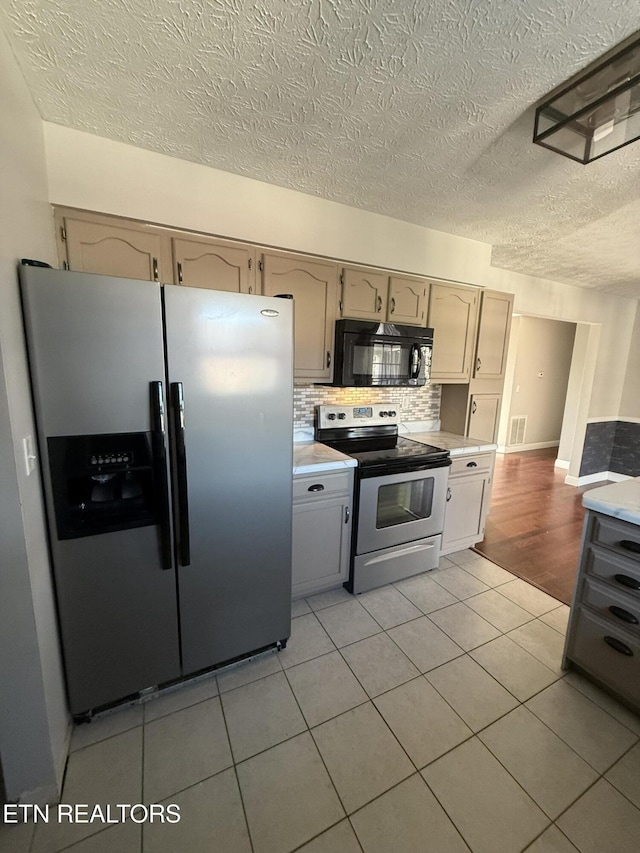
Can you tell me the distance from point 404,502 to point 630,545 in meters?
1.25

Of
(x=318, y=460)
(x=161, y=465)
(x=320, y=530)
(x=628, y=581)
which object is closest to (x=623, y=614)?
(x=628, y=581)

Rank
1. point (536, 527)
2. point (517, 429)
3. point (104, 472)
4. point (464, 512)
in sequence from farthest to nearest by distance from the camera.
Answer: point (517, 429) → point (536, 527) → point (464, 512) → point (104, 472)

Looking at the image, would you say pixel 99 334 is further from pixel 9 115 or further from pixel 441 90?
pixel 441 90

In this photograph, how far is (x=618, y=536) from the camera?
1.51m

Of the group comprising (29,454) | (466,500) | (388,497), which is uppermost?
(29,454)

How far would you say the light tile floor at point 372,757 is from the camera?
45.1 inches

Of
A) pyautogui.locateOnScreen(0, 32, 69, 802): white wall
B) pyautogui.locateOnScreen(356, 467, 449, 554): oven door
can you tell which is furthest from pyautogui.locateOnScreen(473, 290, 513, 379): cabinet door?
pyautogui.locateOnScreen(0, 32, 69, 802): white wall

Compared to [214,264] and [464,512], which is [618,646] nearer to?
[464,512]

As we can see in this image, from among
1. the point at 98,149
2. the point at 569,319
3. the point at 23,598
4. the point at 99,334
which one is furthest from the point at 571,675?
the point at 569,319

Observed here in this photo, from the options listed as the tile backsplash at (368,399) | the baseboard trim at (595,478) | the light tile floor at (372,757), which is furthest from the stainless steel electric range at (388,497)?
the baseboard trim at (595,478)

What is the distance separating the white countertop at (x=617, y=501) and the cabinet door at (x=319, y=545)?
126cm

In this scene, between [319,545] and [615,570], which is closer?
[615,570]

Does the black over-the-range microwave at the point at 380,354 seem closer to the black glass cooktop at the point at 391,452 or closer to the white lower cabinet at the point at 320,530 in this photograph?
the black glass cooktop at the point at 391,452

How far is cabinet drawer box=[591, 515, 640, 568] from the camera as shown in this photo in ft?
4.78
